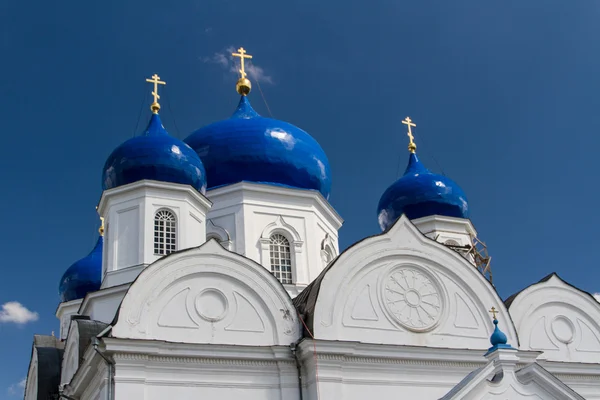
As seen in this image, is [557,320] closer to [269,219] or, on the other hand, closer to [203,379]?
A: [269,219]

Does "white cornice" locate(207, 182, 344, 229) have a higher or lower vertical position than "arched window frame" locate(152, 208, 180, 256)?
higher

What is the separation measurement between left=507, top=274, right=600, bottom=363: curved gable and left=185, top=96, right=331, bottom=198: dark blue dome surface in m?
5.80

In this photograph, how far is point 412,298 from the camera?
13.4 metres

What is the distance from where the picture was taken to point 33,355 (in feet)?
51.5

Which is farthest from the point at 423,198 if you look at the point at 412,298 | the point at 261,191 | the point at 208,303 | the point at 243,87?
the point at 208,303

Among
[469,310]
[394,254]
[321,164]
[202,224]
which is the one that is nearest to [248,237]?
[202,224]

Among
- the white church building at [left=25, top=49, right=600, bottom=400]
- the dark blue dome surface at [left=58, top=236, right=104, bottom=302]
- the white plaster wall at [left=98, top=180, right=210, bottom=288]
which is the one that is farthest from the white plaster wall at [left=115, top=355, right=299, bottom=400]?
the dark blue dome surface at [left=58, top=236, right=104, bottom=302]

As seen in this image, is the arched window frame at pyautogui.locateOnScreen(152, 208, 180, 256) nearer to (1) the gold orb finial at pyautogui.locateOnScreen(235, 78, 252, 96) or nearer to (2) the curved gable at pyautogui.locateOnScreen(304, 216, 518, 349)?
(2) the curved gable at pyautogui.locateOnScreen(304, 216, 518, 349)

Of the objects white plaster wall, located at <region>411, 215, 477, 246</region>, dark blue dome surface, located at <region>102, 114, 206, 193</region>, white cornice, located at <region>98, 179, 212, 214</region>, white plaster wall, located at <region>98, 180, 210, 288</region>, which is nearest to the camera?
white plaster wall, located at <region>98, 180, 210, 288</region>

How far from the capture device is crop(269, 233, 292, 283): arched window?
16484mm

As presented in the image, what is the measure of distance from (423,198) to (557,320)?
234 inches

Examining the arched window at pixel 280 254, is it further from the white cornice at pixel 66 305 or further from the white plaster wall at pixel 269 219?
the white cornice at pixel 66 305

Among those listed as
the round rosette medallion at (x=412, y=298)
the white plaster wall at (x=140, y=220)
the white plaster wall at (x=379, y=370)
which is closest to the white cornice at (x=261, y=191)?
the white plaster wall at (x=140, y=220)

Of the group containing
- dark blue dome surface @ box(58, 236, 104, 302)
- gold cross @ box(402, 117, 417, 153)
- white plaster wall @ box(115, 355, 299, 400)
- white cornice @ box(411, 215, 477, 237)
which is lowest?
white plaster wall @ box(115, 355, 299, 400)
